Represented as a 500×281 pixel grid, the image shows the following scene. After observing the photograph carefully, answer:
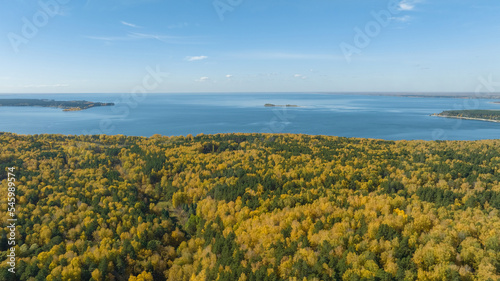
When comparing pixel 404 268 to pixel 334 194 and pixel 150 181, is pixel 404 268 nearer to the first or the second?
pixel 334 194

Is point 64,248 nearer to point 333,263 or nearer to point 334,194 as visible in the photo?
point 333,263

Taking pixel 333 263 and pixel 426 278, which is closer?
pixel 426 278

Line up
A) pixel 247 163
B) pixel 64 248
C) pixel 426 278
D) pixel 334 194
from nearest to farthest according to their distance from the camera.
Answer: pixel 426 278
pixel 64 248
pixel 334 194
pixel 247 163

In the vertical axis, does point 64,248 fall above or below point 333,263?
below

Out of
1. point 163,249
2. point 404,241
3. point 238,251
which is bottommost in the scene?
point 163,249

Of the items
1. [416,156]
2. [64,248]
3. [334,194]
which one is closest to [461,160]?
[416,156]

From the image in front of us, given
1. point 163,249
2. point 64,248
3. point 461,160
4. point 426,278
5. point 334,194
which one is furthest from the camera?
point 461,160
